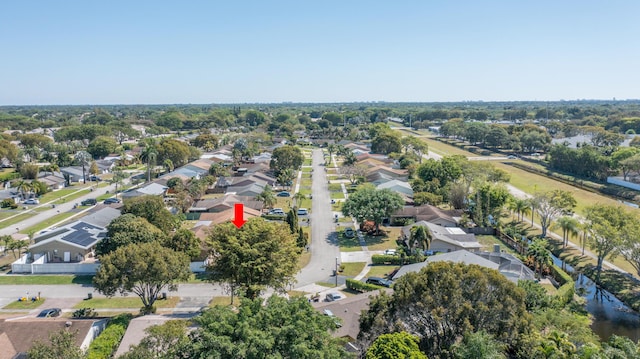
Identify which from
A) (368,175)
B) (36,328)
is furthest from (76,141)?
(36,328)

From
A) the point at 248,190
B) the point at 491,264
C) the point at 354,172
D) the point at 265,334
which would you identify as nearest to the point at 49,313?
the point at 265,334

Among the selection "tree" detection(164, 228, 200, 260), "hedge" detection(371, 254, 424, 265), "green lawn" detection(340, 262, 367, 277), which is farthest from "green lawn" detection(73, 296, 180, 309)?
"hedge" detection(371, 254, 424, 265)

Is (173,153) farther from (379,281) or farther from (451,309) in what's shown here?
(451,309)

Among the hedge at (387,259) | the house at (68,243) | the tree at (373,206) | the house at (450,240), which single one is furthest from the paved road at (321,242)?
the house at (68,243)

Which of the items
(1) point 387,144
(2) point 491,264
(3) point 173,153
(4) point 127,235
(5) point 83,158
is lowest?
(2) point 491,264

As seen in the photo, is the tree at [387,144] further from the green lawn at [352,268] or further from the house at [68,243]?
the house at [68,243]

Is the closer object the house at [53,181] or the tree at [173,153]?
the house at [53,181]
